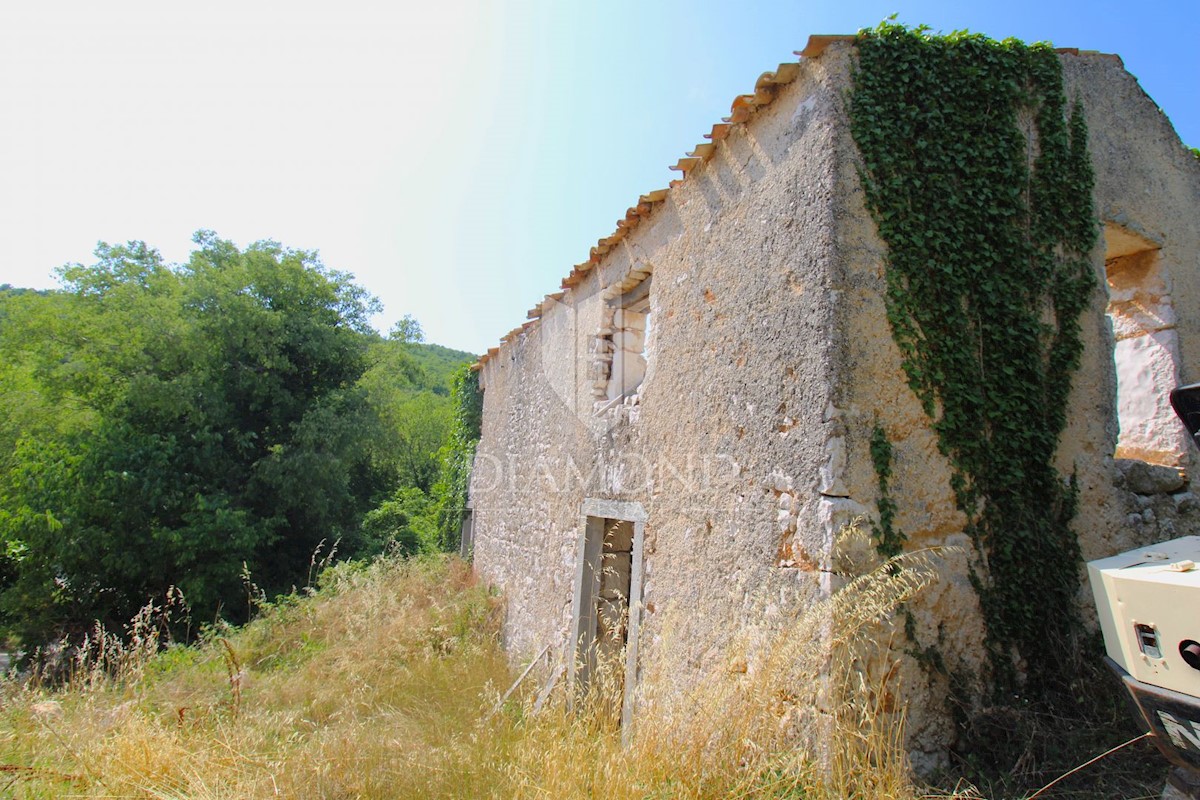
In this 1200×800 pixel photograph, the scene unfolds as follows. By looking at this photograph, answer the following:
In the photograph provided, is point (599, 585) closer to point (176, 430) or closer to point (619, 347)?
point (619, 347)

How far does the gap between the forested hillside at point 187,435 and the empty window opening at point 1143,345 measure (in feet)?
33.0

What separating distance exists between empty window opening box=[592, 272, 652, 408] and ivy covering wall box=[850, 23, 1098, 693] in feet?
8.44

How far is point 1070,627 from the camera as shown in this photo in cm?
348

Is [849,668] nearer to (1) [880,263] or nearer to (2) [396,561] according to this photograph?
(1) [880,263]

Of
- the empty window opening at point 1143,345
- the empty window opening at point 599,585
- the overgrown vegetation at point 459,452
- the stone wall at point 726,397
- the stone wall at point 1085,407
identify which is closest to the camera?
the stone wall at point 1085,407

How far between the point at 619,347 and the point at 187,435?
10390mm

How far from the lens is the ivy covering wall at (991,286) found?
3408mm

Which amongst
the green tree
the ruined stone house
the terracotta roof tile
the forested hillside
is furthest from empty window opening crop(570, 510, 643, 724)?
the green tree

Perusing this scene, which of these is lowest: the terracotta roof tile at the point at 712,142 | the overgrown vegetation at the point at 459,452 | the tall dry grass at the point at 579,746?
the tall dry grass at the point at 579,746

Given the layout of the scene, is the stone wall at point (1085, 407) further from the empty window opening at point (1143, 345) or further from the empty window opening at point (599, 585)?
the empty window opening at point (599, 585)

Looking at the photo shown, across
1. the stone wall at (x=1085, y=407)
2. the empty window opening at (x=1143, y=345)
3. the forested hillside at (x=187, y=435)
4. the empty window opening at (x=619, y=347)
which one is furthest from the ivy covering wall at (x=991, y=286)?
the forested hillside at (x=187, y=435)

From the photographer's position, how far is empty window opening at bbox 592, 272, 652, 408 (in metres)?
5.86

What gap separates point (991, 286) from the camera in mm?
3621

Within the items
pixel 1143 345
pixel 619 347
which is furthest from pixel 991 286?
pixel 619 347
